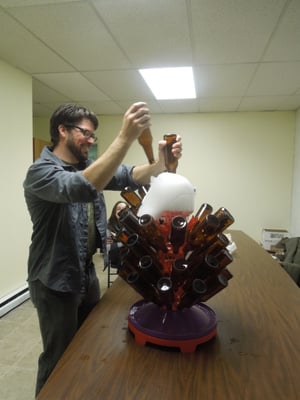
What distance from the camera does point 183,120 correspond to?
447 cm

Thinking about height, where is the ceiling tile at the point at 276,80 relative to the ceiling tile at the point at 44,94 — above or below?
below

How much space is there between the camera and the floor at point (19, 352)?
173 centimetres

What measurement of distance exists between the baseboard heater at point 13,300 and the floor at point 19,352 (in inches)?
1.6

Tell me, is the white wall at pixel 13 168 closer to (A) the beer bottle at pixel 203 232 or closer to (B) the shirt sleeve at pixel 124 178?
(B) the shirt sleeve at pixel 124 178

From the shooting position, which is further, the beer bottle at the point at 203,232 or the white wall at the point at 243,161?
the white wall at the point at 243,161

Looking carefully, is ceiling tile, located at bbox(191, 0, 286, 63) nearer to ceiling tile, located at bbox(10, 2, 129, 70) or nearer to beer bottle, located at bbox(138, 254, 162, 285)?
ceiling tile, located at bbox(10, 2, 129, 70)

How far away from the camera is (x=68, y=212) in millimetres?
1151

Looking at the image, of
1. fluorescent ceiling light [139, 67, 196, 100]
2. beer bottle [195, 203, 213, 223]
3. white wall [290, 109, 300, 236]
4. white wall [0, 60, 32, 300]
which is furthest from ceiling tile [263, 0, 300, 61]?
white wall [0, 60, 32, 300]

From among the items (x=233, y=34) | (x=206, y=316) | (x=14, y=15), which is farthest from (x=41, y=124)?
(x=206, y=316)

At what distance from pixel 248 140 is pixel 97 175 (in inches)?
154

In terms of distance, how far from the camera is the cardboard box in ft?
13.4

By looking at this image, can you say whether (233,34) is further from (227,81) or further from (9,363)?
(9,363)

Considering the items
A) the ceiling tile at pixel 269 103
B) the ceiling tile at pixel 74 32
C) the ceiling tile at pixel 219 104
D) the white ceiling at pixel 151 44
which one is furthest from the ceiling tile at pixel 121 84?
the ceiling tile at pixel 269 103

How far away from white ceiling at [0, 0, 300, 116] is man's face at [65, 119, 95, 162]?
0.98m
